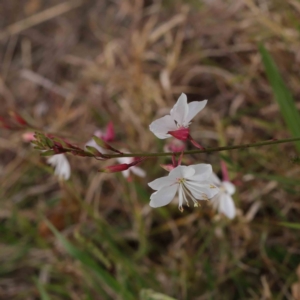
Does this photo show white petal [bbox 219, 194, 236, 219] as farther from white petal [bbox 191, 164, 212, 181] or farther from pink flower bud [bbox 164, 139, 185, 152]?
white petal [bbox 191, 164, 212, 181]

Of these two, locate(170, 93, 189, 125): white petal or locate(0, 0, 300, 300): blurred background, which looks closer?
locate(170, 93, 189, 125): white petal

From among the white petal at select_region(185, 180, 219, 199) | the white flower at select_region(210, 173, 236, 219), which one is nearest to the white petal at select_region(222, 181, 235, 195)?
the white flower at select_region(210, 173, 236, 219)

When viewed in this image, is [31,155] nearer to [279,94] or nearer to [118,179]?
[118,179]

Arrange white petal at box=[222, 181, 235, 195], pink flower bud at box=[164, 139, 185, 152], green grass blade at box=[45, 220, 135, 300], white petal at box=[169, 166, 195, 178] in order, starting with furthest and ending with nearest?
green grass blade at box=[45, 220, 135, 300], white petal at box=[222, 181, 235, 195], pink flower bud at box=[164, 139, 185, 152], white petal at box=[169, 166, 195, 178]

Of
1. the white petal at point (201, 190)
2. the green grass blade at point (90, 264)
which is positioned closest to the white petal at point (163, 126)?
the white petal at point (201, 190)

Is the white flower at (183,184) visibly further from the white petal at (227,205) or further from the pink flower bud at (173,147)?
the white petal at (227,205)

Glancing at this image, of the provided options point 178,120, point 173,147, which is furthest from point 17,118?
point 178,120
